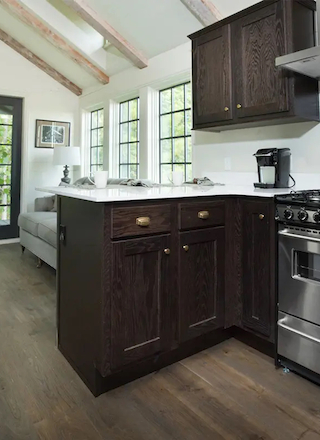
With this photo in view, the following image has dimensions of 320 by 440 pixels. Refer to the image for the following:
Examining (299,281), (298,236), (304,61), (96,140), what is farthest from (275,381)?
(96,140)

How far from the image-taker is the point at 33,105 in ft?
18.4

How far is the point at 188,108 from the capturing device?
3979 mm

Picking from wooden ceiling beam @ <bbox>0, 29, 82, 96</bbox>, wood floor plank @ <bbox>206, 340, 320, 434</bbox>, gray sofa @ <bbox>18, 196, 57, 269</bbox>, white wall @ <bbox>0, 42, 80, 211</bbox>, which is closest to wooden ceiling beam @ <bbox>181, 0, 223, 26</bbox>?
gray sofa @ <bbox>18, 196, 57, 269</bbox>

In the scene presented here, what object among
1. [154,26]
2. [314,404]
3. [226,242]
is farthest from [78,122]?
[314,404]

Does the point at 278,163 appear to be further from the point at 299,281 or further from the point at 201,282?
the point at 201,282

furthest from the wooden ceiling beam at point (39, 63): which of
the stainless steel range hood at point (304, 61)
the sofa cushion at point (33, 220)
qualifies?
the stainless steel range hood at point (304, 61)

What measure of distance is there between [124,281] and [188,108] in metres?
2.80

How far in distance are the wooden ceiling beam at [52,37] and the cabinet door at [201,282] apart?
391 cm

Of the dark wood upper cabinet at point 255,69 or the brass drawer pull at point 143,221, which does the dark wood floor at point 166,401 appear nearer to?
the brass drawer pull at point 143,221

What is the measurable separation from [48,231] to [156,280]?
217 cm

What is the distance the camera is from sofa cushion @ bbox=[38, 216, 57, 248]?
11.5 ft

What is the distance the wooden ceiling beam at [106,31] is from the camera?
374 cm

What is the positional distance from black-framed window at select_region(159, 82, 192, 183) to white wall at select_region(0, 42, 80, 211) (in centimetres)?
229

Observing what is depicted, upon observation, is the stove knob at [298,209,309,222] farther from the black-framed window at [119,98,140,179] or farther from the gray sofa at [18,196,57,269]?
the black-framed window at [119,98,140,179]
